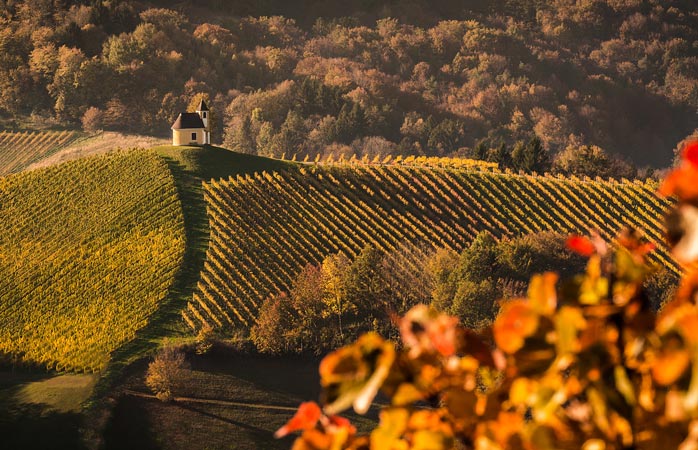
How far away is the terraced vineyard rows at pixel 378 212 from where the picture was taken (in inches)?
2378

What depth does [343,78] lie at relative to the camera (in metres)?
149

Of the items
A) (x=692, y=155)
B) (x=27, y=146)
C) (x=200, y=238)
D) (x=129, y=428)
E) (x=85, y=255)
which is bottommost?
(x=27, y=146)

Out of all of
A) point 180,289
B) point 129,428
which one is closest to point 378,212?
point 180,289

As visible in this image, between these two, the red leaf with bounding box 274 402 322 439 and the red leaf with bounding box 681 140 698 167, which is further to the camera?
the red leaf with bounding box 274 402 322 439

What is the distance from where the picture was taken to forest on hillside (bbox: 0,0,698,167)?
403 feet

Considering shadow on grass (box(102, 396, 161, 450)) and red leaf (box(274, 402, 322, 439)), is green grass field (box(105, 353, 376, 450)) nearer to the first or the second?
shadow on grass (box(102, 396, 161, 450))

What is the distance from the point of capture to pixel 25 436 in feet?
142

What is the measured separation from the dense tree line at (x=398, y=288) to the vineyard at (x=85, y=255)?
6.96m

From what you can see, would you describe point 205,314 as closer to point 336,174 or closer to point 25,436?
point 25,436

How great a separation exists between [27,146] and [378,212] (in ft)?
166

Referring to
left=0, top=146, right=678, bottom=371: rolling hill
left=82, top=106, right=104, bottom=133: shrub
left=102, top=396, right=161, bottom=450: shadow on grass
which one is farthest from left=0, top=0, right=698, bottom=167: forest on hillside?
left=102, top=396, right=161, bottom=450: shadow on grass

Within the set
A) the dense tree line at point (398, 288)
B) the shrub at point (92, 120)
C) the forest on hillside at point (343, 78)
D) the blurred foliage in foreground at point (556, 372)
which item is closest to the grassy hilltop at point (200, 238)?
the dense tree line at point (398, 288)

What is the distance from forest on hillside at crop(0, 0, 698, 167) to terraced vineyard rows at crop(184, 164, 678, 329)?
807 centimetres

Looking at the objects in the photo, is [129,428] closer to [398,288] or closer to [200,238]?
[398,288]
